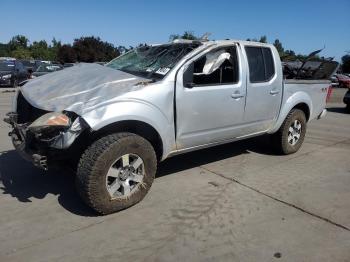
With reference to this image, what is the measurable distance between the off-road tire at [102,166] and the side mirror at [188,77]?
0.92 meters

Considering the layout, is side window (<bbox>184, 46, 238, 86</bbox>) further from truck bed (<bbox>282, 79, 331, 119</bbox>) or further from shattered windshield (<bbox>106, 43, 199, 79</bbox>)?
truck bed (<bbox>282, 79, 331, 119</bbox>)

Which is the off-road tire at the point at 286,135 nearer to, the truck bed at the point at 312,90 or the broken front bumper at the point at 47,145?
the truck bed at the point at 312,90

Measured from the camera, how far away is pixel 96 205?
3939mm

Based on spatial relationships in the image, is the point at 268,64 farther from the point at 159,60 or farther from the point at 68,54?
the point at 68,54

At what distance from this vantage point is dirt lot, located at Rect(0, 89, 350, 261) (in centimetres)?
340

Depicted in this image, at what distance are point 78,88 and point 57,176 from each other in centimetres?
154

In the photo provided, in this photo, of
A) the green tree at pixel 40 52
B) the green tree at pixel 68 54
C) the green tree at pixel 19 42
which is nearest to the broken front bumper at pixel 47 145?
the green tree at pixel 68 54

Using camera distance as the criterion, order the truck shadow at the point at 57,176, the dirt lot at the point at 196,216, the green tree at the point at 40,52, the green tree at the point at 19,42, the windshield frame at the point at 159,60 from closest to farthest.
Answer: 1. the dirt lot at the point at 196,216
2. the truck shadow at the point at 57,176
3. the windshield frame at the point at 159,60
4. the green tree at the point at 40,52
5. the green tree at the point at 19,42

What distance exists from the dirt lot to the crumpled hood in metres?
1.16

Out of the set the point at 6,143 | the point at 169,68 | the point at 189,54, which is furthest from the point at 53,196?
the point at 6,143

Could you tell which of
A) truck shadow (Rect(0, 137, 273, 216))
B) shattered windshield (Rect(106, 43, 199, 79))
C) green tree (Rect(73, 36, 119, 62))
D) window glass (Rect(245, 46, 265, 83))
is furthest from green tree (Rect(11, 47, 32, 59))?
window glass (Rect(245, 46, 265, 83))

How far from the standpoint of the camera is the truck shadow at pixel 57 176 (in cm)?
451

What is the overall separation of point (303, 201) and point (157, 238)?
75.1 inches

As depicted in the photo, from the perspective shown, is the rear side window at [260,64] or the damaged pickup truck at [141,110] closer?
the damaged pickup truck at [141,110]
